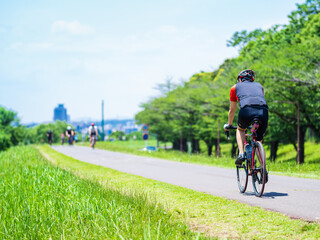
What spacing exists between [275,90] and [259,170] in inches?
698

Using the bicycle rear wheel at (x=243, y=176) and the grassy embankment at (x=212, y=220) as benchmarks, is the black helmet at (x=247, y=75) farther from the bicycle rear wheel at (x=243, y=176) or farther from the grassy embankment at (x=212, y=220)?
the grassy embankment at (x=212, y=220)

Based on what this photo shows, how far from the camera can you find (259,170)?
640 centimetres

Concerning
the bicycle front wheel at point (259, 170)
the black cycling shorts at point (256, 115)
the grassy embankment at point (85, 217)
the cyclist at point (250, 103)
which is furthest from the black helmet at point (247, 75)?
the grassy embankment at point (85, 217)

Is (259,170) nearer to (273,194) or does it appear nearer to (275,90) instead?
(273,194)

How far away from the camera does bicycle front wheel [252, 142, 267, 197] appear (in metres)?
6.25

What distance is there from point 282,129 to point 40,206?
77.0 feet

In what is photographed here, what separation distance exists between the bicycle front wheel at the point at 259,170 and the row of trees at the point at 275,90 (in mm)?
13543

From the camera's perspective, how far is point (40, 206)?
6191 millimetres

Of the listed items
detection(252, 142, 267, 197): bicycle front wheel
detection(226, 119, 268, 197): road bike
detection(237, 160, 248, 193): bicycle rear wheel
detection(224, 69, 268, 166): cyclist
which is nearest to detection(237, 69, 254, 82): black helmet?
detection(224, 69, 268, 166): cyclist

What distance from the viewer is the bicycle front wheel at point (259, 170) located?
246 inches

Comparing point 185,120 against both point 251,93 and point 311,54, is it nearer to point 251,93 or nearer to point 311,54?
point 311,54

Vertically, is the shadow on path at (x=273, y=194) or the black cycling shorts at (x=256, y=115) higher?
the black cycling shorts at (x=256, y=115)

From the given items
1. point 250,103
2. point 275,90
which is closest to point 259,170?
point 250,103

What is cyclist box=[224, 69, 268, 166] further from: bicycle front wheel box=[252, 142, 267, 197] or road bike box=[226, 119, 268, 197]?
bicycle front wheel box=[252, 142, 267, 197]
